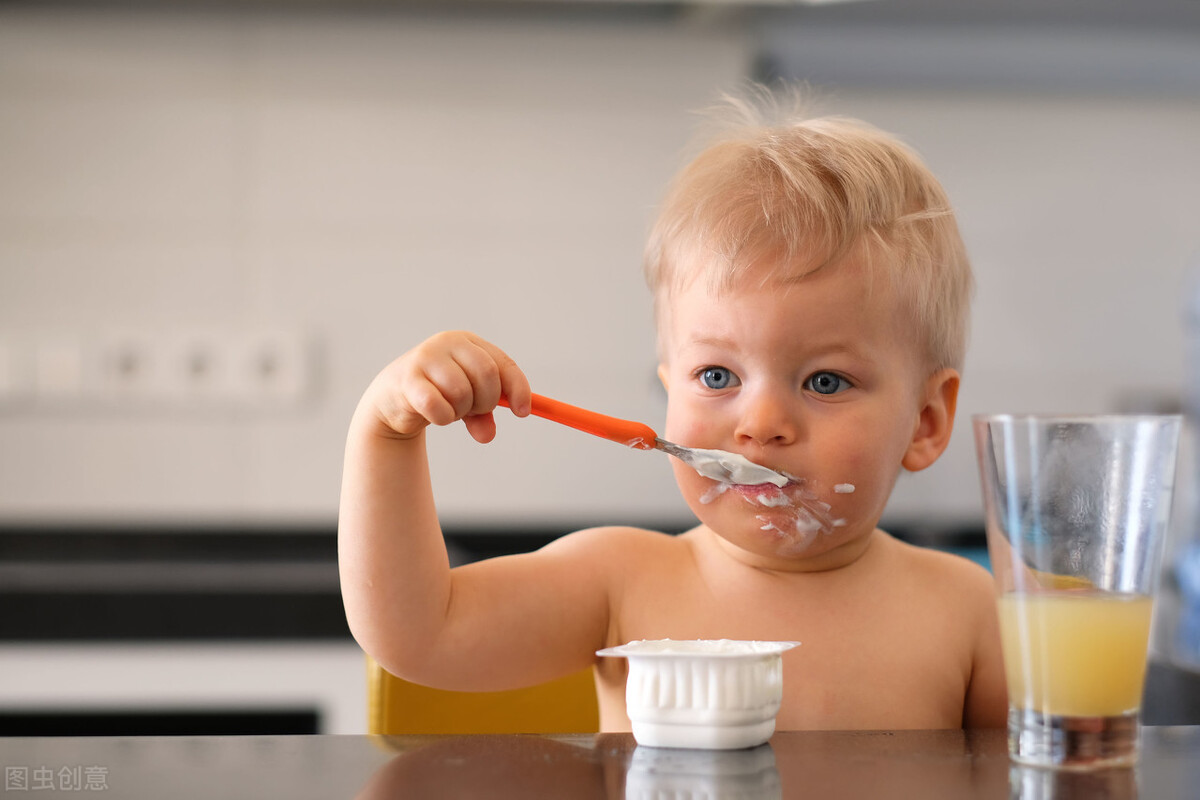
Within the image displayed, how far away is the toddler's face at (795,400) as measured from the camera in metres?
0.83

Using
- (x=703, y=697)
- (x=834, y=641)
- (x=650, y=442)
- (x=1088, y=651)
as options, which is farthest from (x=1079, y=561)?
(x=834, y=641)

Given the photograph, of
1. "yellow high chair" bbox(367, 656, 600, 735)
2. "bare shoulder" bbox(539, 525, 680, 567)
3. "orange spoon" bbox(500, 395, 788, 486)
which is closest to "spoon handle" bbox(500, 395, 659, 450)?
"orange spoon" bbox(500, 395, 788, 486)

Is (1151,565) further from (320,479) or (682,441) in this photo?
(320,479)

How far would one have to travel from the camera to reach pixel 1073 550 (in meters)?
0.53

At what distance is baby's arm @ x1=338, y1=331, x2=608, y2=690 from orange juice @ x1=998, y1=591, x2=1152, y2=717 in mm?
309

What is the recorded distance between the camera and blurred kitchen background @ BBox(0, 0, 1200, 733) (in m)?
2.32

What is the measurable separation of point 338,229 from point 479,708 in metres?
1.54

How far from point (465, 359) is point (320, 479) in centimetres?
175

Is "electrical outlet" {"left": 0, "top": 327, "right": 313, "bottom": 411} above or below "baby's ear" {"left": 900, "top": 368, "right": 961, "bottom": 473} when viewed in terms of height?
below

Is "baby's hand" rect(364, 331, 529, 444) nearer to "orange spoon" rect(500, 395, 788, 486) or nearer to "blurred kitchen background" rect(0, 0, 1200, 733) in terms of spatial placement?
"orange spoon" rect(500, 395, 788, 486)

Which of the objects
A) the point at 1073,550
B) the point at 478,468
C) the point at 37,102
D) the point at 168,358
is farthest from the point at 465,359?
the point at 37,102

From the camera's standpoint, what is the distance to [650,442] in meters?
A: 0.75

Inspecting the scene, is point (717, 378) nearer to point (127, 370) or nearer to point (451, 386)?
point (451, 386)

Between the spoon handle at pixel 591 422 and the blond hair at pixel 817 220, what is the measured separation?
17 cm
